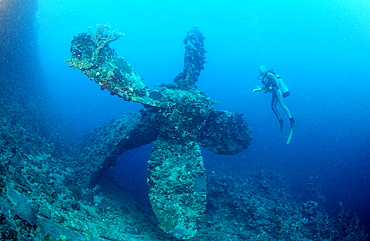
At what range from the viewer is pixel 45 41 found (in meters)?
115

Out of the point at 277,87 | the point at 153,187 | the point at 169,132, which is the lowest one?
the point at 153,187

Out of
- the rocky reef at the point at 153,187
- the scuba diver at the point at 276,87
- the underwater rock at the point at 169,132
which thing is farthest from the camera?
the scuba diver at the point at 276,87

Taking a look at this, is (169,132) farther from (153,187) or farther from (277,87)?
(277,87)

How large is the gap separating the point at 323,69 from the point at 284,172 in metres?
62.0

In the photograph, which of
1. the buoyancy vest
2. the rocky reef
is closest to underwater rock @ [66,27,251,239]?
the rocky reef

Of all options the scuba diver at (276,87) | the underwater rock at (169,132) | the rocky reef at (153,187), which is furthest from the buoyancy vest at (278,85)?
the rocky reef at (153,187)

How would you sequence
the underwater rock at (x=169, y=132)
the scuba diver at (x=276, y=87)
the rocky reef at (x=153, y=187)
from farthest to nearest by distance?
1. the scuba diver at (x=276, y=87)
2. the underwater rock at (x=169, y=132)
3. the rocky reef at (x=153, y=187)

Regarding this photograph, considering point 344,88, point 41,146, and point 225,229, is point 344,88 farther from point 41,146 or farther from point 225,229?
point 41,146

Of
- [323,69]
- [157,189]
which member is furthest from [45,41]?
[157,189]

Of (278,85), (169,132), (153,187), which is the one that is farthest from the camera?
(278,85)

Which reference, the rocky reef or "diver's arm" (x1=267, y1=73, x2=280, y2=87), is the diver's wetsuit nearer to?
"diver's arm" (x1=267, y1=73, x2=280, y2=87)

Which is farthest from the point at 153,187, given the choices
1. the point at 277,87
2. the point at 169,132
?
the point at 277,87

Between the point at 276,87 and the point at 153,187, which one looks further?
the point at 276,87

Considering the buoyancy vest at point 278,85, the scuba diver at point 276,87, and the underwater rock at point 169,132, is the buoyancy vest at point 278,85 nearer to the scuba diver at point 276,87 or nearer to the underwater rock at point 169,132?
the scuba diver at point 276,87
